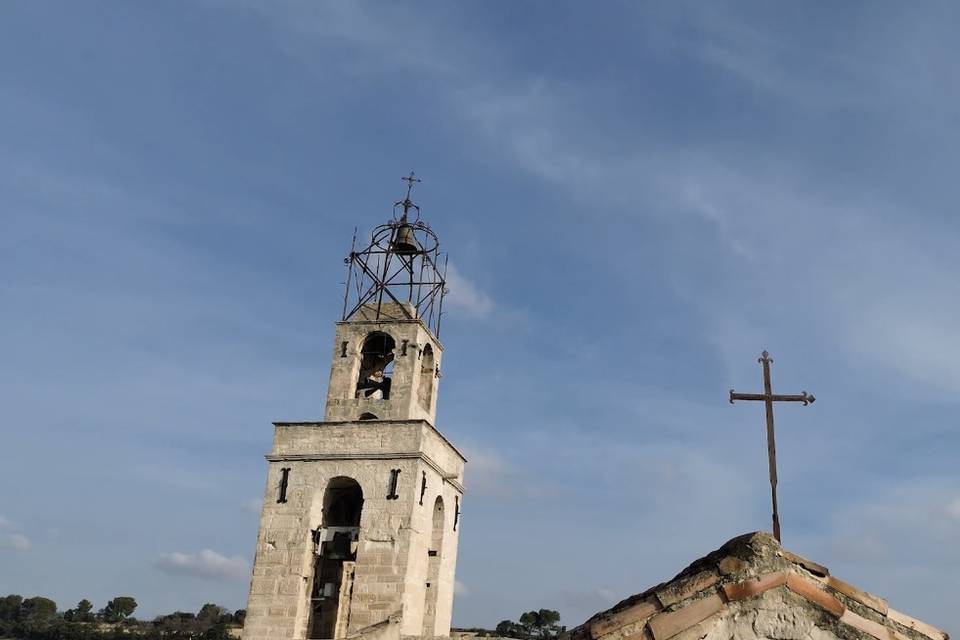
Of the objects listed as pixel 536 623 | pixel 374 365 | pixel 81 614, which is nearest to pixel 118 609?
pixel 81 614

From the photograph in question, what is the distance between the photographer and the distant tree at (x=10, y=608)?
81556mm

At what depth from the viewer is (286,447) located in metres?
19.1

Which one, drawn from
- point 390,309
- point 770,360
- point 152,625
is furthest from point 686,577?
point 152,625

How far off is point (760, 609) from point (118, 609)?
287 ft

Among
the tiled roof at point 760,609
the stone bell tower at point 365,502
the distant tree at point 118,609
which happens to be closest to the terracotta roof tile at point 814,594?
the tiled roof at point 760,609

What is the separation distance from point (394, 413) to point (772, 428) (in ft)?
44.2

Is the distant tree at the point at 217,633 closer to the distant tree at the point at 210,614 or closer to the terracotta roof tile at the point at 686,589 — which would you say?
the distant tree at the point at 210,614

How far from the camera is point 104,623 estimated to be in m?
77.8

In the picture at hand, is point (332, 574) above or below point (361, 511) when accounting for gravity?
below

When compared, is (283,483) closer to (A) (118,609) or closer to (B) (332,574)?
(B) (332,574)

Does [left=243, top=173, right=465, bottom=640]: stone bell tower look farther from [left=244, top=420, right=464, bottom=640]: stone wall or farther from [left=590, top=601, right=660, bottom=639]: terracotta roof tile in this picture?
[left=590, top=601, right=660, bottom=639]: terracotta roof tile

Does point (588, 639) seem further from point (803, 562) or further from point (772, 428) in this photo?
point (772, 428)

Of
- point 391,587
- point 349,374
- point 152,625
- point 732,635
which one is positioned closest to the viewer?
point 732,635

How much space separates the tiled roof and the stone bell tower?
40.0 ft
